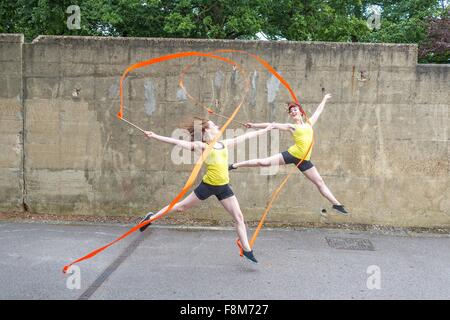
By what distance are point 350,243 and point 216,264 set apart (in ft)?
7.35

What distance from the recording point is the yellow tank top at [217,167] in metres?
5.48

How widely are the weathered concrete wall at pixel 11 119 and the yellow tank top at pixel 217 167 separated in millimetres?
3931

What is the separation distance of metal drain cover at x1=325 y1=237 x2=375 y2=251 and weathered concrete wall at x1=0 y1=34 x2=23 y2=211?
525cm

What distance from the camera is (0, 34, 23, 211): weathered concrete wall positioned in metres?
7.60

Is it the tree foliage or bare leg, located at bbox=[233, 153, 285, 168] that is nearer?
bare leg, located at bbox=[233, 153, 285, 168]

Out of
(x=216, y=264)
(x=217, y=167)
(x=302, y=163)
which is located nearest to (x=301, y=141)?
(x=302, y=163)

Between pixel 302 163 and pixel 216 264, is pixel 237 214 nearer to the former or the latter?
pixel 216 264

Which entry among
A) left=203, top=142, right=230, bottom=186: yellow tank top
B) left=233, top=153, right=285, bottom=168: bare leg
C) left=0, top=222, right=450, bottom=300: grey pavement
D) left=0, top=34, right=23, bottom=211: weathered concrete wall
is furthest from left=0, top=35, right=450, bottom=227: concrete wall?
left=203, top=142, right=230, bottom=186: yellow tank top

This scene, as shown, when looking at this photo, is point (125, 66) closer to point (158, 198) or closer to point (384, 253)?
point (158, 198)

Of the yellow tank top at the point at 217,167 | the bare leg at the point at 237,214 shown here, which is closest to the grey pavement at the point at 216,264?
the bare leg at the point at 237,214

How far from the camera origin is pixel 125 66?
7504 mm

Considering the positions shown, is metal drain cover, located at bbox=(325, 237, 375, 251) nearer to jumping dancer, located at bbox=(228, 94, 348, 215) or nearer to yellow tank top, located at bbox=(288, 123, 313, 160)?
jumping dancer, located at bbox=(228, 94, 348, 215)

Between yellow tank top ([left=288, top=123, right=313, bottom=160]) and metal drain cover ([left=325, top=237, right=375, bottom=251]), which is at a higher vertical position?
yellow tank top ([left=288, top=123, right=313, bottom=160])
